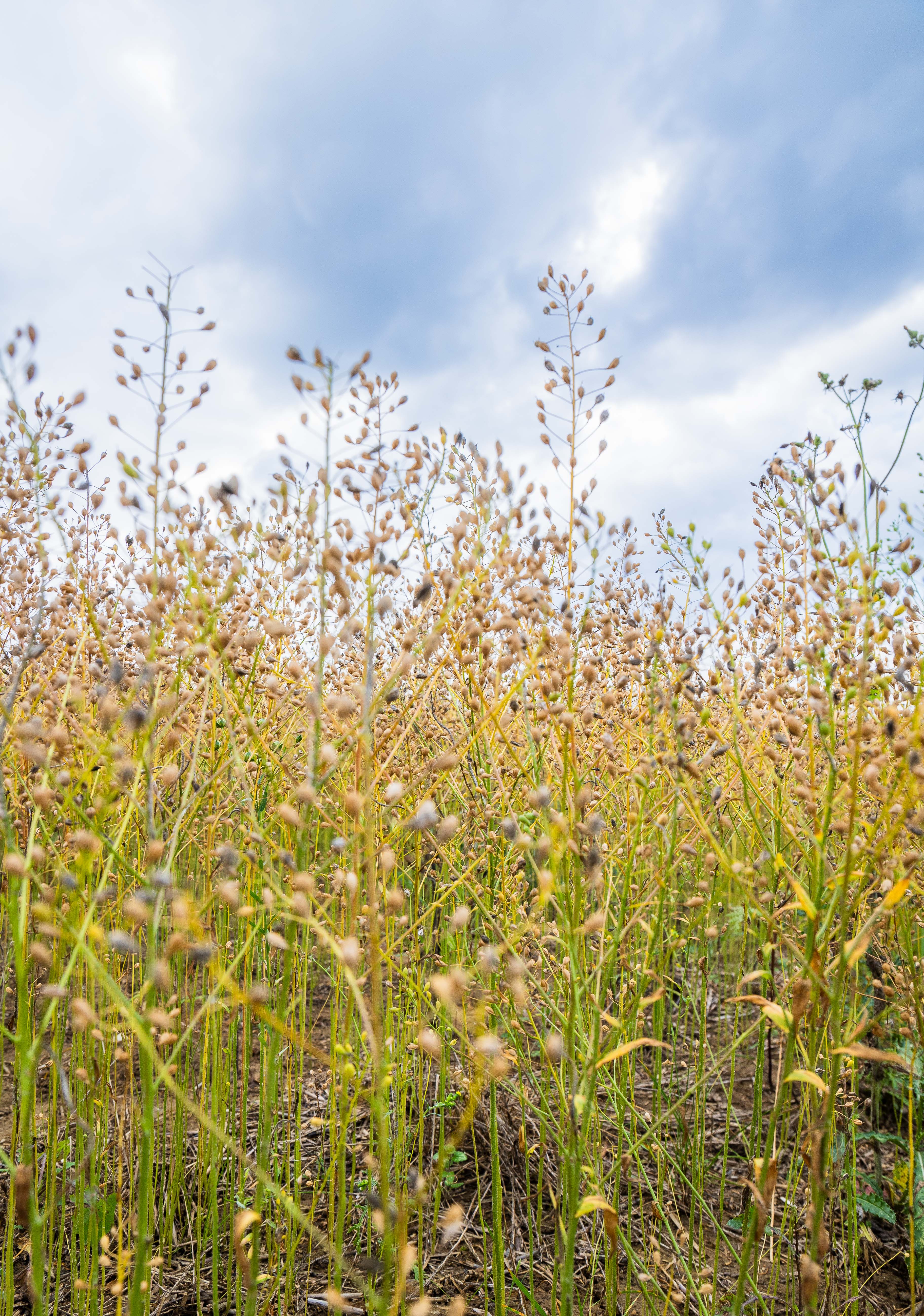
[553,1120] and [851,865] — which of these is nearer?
[851,865]

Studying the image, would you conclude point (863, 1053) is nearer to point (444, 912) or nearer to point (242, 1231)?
point (242, 1231)

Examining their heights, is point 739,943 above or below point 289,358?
below

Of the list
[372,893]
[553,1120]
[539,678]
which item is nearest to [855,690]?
[539,678]

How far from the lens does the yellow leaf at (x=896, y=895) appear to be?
112 centimetres

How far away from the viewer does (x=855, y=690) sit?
138cm

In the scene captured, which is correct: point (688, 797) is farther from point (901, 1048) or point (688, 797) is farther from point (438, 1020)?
point (901, 1048)

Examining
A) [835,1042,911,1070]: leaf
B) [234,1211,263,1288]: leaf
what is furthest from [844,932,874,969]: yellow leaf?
[234,1211,263,1288]: leaf

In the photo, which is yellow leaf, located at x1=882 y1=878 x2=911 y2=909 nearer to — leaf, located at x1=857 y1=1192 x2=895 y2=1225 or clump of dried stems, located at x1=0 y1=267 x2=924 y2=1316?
clump of dried stems, located at x1=0 y1=267 x2=924 y2=1316

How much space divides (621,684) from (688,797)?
265mm

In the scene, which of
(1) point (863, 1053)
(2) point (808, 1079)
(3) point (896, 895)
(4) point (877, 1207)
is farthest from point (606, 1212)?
(4) point (877, 1207)

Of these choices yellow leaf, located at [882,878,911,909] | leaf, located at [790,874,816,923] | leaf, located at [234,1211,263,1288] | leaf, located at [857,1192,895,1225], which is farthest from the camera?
leaf, located at [857,1192,895,1225]

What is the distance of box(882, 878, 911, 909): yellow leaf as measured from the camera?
1.12 meters

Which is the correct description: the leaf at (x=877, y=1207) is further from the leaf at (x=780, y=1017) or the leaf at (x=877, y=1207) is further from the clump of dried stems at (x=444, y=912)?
the leaf at (x=780, y=1017)

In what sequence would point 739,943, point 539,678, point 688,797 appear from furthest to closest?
point 739,943 < point 539,678 < point 688,797
